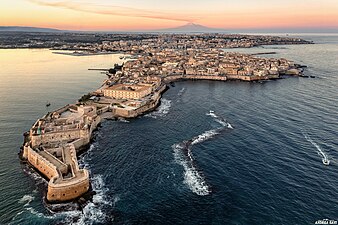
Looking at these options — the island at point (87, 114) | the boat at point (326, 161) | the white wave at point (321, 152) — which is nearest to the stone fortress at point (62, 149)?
the island at point (87, 114)

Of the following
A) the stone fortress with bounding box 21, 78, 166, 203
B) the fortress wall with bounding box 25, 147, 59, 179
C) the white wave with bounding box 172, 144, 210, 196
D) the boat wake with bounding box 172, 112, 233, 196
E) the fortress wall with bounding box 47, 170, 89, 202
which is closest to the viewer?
the fortress wall with bounding box 47, 170, 89, 202

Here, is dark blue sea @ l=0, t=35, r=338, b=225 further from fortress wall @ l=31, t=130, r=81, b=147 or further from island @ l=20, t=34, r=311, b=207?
fortress wall @ l=31, t=130, r=81, b=147

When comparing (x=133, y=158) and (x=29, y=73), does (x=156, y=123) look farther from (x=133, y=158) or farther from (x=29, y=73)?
(x=29, y=73)

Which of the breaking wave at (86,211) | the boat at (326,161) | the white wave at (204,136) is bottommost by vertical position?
the breaking wave at (86,211)

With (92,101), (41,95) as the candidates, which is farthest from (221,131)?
(41,95)

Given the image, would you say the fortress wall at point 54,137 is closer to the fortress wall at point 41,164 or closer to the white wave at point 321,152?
the fortress wall at point 41,164

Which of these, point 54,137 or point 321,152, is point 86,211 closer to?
point 54,137

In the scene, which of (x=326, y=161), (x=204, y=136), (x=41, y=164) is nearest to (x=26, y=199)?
(x=41, y=164)

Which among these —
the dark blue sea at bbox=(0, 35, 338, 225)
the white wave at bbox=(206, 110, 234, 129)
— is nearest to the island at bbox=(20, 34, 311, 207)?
the dark blue sea at bbox=(0, 35, 338, 225)
